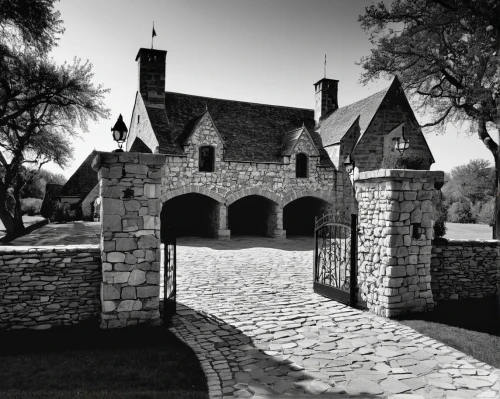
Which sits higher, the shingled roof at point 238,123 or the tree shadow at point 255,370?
the shingled roof at point 238,123

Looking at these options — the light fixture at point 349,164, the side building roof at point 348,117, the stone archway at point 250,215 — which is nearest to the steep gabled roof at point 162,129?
the stone archway at point 250,215

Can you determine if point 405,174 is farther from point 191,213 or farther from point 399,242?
point 191,213

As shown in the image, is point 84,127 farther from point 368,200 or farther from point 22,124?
point 368,200

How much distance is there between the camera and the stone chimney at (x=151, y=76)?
72.0 feet

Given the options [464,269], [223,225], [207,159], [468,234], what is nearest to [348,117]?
[207,159]

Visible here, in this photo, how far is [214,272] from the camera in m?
11.9

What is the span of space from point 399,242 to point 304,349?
326 centimetres

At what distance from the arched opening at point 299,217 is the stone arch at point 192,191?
5533 mm

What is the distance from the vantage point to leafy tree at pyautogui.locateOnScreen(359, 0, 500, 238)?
13766mm

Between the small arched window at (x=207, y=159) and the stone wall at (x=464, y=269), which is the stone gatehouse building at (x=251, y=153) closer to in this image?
the small arched window at (x=207, y=159)

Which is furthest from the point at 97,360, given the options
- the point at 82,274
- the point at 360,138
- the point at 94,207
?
the point at 94,207

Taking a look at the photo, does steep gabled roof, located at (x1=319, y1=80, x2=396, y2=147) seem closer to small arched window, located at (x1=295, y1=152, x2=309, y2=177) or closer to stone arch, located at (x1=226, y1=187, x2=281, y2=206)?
small arched window, located at (x1=295, y1=152, x2=309, y2=177)

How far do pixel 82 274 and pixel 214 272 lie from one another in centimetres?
529

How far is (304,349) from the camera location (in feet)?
20.3
